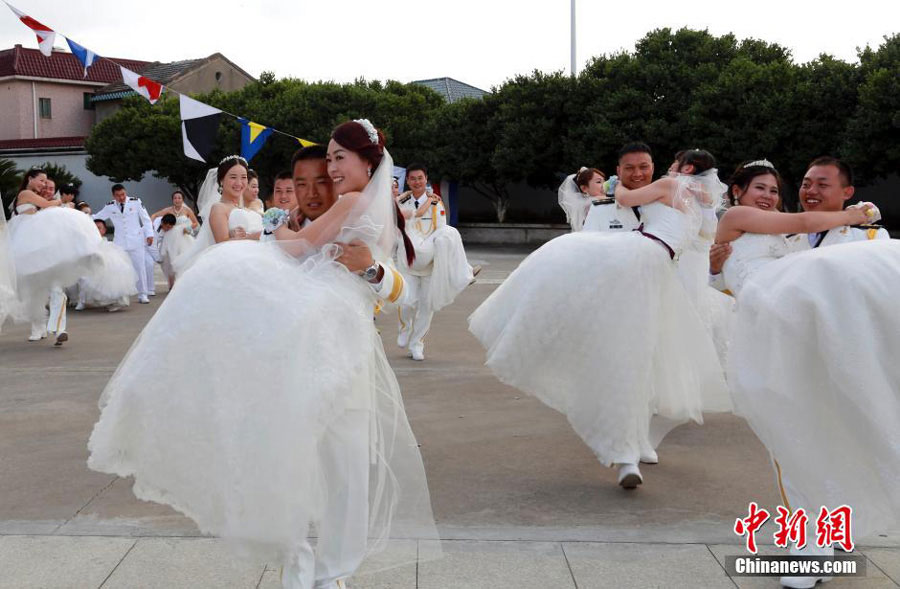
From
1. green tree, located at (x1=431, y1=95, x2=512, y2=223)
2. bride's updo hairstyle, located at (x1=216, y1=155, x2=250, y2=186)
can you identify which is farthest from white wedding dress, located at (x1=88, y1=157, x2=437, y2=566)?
green tree, located at (x1=431, y1=95, x2=512, y2=223)

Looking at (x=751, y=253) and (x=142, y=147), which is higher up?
(x=142, y=147)

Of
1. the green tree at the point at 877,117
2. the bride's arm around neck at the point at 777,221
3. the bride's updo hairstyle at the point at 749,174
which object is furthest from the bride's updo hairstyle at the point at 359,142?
the green tree at the point at 877,117

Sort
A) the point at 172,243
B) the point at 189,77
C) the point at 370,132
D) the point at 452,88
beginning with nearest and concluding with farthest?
the point at 370,132
the point at 172,243
the point at 452,88
the point at 189,77

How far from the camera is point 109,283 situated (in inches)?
514

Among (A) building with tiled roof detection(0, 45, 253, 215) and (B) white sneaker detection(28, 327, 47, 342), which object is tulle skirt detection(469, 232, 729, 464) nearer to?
(B) white sneaker detection(28, 327, 47, 342)

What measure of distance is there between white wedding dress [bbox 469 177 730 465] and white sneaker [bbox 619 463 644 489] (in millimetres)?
44

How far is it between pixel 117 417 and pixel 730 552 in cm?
263

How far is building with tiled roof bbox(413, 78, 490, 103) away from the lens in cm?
4469

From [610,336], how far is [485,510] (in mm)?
1169

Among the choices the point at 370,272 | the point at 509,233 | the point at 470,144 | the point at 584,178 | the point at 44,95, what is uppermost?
the point at 44,95

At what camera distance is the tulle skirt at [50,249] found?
10.0 metres

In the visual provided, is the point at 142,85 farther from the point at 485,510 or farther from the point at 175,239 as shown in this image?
the point at 485,510

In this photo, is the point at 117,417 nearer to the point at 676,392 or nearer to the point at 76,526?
the point at 76,526

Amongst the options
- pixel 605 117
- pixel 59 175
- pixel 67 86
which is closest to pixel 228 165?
pixel 605 117
